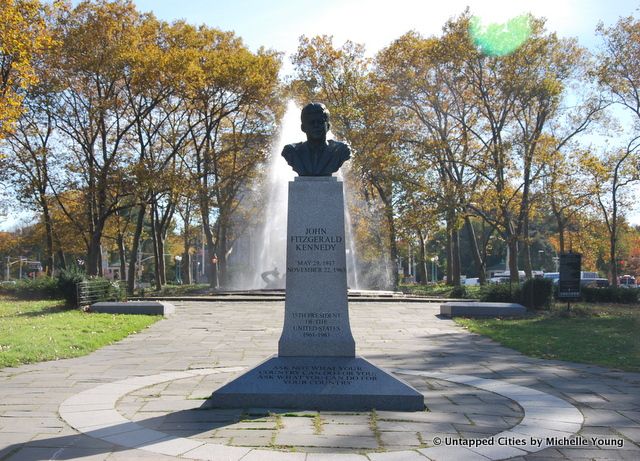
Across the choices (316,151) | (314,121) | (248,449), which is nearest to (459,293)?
(316,151)

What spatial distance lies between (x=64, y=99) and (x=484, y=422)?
30.1 metres

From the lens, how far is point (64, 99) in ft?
103

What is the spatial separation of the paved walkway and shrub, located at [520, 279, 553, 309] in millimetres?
9192

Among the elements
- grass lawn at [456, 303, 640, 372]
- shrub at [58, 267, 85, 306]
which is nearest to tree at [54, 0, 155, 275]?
shrub at [58, 267, 85, 306]

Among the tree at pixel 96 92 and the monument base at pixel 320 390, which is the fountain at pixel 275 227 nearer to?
the tree at pixel 96 92

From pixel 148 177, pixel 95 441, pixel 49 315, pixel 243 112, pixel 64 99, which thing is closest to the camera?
pixel 95 441

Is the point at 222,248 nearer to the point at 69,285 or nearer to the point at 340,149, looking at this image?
the point at 69,285

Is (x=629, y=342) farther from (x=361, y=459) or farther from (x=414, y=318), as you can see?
(x=361, y=459)

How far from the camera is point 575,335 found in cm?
A: 1413

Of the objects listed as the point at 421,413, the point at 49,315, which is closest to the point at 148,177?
the point at 49,315

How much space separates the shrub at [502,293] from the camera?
21.5m

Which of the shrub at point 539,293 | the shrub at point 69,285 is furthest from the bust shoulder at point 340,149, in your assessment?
the shrub at point 539,293

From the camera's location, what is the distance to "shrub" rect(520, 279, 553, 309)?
66.9 ft

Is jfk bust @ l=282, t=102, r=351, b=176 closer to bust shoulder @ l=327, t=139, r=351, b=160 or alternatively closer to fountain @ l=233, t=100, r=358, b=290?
bust shoulder @ l=327, t=139, r=351, b=160
